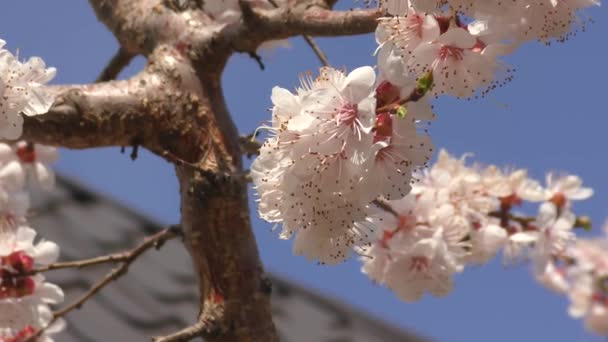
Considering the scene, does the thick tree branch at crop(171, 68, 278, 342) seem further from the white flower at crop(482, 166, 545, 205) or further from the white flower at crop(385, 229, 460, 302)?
the white flower at crop(482, 166, 545, 205)

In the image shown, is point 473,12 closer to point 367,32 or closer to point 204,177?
point 367,32

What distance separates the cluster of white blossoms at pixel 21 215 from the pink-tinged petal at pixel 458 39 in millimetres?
610

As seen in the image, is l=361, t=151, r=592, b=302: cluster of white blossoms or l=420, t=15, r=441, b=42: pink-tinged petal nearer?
l=420, t=15, r=441, b=42: pink-tinged petal

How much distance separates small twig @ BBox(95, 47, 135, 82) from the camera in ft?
7.36

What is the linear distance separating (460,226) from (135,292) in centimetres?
302

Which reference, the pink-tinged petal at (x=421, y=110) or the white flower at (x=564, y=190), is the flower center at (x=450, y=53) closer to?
the pink-tinged petal at (x=421, y=110)

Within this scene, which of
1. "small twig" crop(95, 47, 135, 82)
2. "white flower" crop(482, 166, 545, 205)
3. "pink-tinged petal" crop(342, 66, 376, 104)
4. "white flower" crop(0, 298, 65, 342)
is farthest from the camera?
"white flower" crop(482, 166, 545, 205)

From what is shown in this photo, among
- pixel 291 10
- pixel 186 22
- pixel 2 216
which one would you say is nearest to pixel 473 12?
pixel 291 10

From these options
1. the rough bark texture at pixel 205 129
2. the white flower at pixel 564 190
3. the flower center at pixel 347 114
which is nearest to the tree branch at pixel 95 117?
the rough bark texture at pixel 205 129


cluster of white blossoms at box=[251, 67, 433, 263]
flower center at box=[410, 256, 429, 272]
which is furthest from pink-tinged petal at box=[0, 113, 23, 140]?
flower center at box=[410, 256, 429, 272]

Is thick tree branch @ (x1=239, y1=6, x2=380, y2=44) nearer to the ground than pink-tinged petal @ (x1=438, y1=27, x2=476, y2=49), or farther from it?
farther from it

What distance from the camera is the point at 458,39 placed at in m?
1.46

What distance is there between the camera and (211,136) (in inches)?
73.7

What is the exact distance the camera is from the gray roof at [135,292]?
4504 mm
